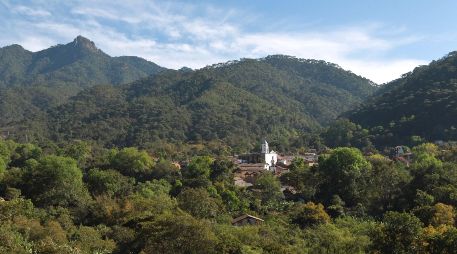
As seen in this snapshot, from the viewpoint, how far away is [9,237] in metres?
15.2

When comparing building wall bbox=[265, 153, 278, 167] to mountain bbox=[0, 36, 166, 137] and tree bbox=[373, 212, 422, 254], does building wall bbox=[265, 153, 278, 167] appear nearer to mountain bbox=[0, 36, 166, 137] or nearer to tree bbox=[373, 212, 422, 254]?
tree bbox=[373, 212, 422, 254]

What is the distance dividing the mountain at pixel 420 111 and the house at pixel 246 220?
36135 mm

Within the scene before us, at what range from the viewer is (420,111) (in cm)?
6281

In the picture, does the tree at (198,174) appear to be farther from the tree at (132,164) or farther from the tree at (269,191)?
the tree at (269,191)

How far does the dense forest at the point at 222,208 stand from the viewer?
18.1 metres

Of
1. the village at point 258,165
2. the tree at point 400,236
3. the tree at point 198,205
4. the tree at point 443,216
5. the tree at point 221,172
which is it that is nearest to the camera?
the tree at point 400,236

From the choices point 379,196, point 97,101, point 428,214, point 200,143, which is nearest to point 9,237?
point 428,214

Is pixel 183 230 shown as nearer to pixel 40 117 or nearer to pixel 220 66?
pixel 40 117

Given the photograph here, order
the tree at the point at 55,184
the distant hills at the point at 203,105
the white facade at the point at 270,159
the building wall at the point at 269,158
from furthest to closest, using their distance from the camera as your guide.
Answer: the distant hills at the point at 203,105, the building wall at the point at 269,158, the white facade at the point at 270,159, the tree at the point at 55,184

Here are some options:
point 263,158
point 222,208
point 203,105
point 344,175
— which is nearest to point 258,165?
point 263,158

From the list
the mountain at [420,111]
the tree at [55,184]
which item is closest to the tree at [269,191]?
the tree at [55,184]

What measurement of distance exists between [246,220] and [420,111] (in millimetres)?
41909

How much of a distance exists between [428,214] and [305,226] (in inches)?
233

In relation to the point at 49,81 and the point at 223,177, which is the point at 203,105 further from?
the point at 49,81
